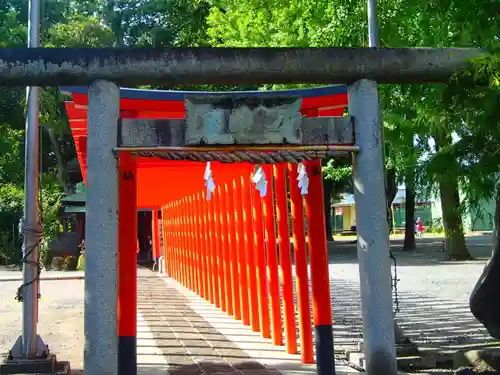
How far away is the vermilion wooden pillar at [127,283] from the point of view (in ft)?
18.9

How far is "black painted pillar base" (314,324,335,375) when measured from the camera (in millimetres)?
6477

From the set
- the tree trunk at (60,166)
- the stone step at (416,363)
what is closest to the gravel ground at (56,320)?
the stone step at (416,363)

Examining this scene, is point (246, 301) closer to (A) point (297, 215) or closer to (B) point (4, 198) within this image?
(A) point (297, 215)

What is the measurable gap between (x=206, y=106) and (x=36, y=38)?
2902 millimetres

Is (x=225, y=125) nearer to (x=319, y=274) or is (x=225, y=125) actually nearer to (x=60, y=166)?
(x=319, y=274)

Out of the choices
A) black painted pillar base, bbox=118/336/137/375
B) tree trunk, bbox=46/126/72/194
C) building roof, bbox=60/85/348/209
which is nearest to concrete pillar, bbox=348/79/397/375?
building roof, bbox=60/85/348/209

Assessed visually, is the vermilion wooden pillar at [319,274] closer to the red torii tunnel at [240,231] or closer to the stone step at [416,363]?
the red torii tunnel at [240,231]

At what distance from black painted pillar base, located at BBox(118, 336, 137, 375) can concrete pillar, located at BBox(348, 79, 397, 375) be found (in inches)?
84.5

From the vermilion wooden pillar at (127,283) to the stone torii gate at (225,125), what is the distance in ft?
2.08

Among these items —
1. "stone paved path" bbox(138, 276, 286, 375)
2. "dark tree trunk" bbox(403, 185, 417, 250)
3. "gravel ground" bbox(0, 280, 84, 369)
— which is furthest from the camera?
"dark tree trunk" bbox(403, 185, 417, 250)

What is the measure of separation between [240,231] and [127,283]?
4.73 metres

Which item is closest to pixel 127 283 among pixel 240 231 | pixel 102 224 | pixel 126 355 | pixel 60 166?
pixel 126 355

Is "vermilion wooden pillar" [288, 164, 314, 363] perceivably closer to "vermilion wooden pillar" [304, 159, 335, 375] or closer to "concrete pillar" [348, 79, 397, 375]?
"vermilion wooden pillar" [304, 159, 335, 375]

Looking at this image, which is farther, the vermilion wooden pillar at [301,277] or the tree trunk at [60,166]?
the tree trunk at [60,166]
